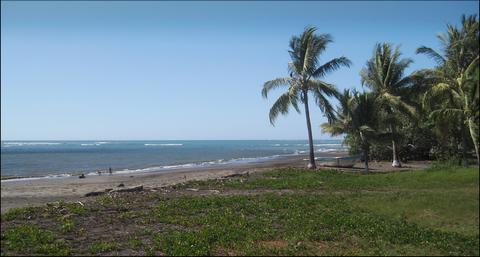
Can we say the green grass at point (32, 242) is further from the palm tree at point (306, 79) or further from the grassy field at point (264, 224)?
the palm tree at point (306, 79)

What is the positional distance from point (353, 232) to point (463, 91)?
2035cm

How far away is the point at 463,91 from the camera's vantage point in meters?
28.1

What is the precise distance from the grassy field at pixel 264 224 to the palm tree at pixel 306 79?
42.2 ft

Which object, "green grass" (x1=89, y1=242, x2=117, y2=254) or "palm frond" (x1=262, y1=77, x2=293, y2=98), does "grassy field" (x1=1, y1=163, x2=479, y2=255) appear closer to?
"green grass" (x1=89, y1=242, x2=117, y2=254)

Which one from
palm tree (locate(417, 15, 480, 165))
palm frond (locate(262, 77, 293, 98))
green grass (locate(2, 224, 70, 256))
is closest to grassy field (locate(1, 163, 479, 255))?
green grass (locate(2, 224, 70, 256))

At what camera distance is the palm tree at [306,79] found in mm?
31656

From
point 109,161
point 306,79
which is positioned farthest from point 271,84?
point 109,161

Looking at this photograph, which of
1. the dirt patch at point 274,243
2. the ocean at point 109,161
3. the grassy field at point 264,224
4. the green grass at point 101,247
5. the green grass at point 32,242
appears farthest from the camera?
the ocean at point 109,161

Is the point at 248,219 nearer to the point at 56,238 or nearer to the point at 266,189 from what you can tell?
the point at 56,238

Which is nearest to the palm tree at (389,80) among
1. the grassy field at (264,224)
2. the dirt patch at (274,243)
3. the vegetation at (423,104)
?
the vegetation at (423,104)

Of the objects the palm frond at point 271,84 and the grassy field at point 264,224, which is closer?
the grassy field at point 264,224

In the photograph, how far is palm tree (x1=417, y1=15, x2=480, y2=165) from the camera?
26734 millimetres

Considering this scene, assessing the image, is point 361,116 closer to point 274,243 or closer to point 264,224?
point 264,224

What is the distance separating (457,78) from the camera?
30406 mm
